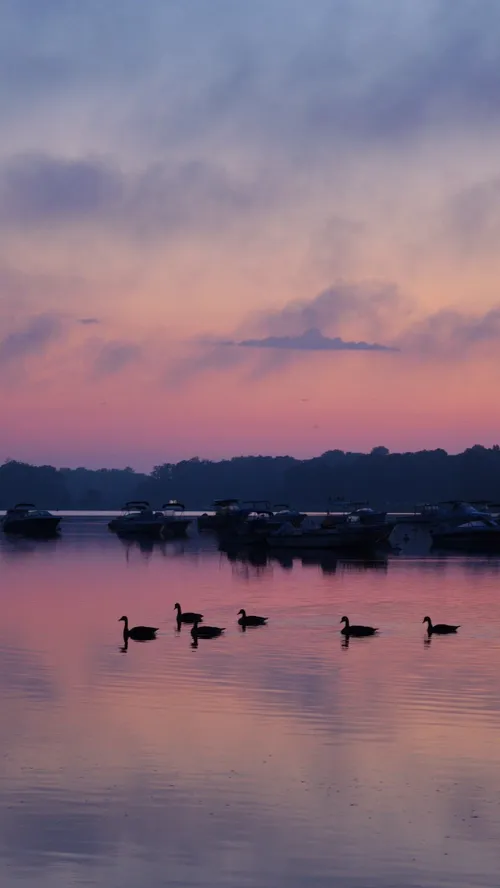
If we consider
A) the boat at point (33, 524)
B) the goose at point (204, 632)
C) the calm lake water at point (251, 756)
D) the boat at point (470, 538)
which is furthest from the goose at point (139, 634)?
the boat at point (33, 524)

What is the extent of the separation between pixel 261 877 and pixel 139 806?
430 centimetres

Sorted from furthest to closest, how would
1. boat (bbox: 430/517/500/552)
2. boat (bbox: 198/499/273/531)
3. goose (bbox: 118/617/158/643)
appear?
boat (bbox: 198/499/273/531), boat (bbox: 430/517/500/552), goose (bbox: 118/617/158/643)

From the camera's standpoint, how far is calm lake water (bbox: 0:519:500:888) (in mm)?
19016

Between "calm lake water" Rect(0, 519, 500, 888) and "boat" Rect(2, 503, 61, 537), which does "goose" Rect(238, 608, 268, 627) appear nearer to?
"calm lake water" Rect(0, 519, 500, 888)

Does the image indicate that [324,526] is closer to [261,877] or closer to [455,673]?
[455,673]

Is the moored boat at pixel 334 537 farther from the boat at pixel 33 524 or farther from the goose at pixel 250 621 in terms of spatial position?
the boat at pixel 33 524

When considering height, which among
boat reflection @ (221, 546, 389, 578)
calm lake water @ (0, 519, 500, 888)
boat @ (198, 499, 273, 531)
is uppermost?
boat @ (198, 499, 273, 531)

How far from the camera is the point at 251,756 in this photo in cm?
2634

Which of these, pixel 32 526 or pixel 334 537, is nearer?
pixel 334 537

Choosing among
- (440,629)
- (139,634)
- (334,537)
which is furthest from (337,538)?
(139,634)

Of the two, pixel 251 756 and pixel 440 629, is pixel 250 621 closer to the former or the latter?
pixel 440 629

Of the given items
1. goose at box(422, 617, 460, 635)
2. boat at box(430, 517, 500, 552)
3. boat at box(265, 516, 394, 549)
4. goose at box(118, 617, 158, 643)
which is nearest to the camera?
goose at box(118, 617, 158, 643)

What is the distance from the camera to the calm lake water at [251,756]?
749 inches

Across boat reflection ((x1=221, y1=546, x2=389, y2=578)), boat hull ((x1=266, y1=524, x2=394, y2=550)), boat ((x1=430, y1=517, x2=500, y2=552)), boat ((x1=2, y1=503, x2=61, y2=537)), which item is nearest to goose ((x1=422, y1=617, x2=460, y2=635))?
boat reflection ((x1=221, y1=546, x2=389, y2=578))
